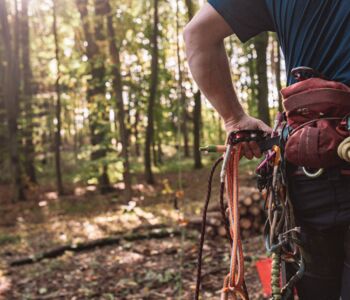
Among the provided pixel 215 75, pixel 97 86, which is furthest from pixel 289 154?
pixel 97 86

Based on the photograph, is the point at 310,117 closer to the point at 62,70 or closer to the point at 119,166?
the point at 119,166

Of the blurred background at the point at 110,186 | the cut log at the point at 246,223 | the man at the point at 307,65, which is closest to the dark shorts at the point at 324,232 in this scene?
the man at the point at 307,65

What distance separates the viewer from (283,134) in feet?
5.53

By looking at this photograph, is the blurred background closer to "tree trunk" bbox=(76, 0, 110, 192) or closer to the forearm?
"tree trunk" bbox=(76, 0, 110, 192)

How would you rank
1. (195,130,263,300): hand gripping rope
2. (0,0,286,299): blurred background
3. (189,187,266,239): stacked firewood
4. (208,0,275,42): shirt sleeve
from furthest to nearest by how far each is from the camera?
(189,187,266,239): stacked firewood
(0,0,286,299): blurred background
(208,0,275,42): shirt sleeve
(195,130,263,300): hand gripping rope

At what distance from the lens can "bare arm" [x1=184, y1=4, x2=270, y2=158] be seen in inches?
73.1

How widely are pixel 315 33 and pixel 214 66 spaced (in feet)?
1.69

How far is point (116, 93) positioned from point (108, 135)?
194 cm

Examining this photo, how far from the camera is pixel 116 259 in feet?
23.8

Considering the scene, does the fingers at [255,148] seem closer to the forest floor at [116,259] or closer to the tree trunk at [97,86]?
the forest floor at [116,259]

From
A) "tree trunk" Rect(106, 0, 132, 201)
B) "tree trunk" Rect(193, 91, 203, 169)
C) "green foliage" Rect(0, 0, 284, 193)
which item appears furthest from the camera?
"tree trunk" Rect(193, 91, 203, 169)

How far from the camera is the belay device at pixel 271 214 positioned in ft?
5.23

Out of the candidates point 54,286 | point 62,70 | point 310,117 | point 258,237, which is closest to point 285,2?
point 310,117

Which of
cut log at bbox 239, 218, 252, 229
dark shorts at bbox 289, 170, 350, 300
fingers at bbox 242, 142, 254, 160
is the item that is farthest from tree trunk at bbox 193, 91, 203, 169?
dark shorts at bbox 289, 170, 350, 300
